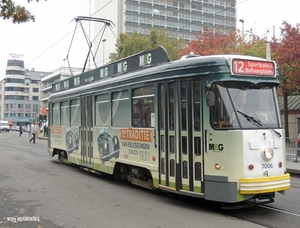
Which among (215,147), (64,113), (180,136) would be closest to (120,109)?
(180,136)

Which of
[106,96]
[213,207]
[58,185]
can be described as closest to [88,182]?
[58,185]

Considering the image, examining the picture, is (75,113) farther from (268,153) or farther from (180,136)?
(268,153)

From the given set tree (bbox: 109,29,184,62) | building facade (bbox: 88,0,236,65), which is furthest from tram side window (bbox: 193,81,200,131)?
building facade (bbox: 88,0,236,65)

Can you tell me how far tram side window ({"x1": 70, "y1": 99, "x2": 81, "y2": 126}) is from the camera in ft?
43.1

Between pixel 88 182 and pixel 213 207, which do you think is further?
pixel 88 182

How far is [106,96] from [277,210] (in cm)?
572

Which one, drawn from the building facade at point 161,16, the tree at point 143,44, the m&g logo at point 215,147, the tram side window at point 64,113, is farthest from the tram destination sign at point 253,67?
the building facade at point 161,16

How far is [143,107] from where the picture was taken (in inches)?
357

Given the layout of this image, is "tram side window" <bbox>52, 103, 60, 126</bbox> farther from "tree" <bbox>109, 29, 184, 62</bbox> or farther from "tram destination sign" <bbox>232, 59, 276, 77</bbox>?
"tree" <bbox>109, 29, 184, 62</bbox>

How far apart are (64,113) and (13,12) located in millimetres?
5723

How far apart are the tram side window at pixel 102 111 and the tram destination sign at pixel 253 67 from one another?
4.62 m

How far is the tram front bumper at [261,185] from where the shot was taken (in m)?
6.82

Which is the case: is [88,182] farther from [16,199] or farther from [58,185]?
[16,199]

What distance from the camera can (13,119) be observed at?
370 ft
